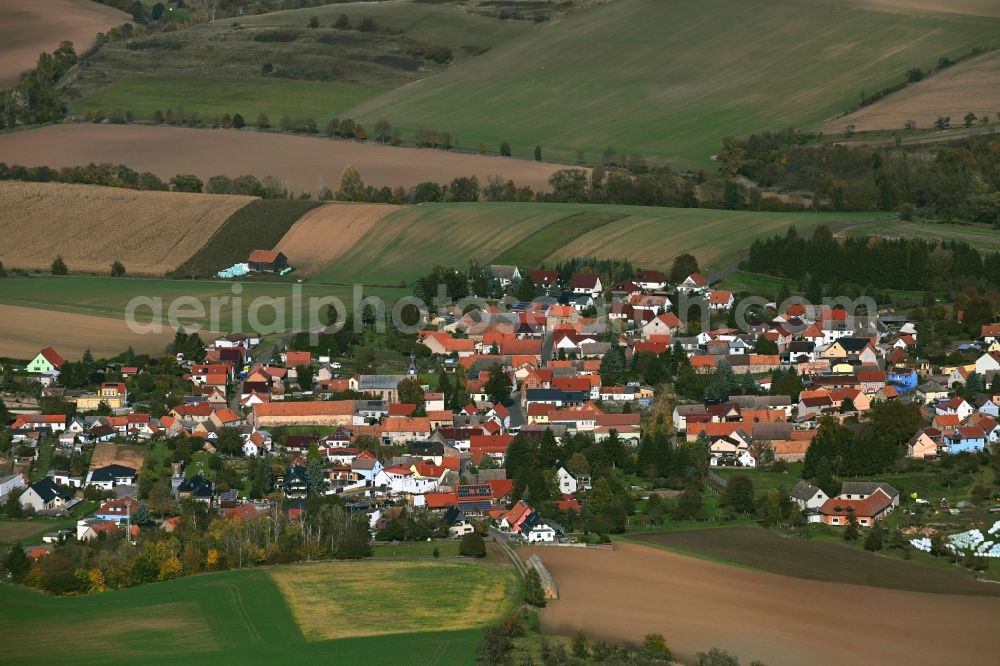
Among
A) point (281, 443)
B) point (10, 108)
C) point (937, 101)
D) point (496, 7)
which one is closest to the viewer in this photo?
point (281, 443)

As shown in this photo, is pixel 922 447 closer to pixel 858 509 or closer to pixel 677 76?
pixel 858 509

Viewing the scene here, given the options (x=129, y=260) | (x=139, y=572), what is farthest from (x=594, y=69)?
(x=139, y=572)

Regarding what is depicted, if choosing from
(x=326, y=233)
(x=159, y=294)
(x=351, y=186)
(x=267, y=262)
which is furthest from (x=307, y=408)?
(x=351, y=186)

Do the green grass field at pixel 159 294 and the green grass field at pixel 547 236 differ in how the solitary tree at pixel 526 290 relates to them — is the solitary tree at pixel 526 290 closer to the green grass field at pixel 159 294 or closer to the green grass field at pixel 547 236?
the green grass field at pixel 159 294

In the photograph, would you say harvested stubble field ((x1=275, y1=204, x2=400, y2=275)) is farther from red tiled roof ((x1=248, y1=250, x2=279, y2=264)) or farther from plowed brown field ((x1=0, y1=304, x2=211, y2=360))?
plowed brown field ((x1=0, y1=304, x2=211, y2=360))

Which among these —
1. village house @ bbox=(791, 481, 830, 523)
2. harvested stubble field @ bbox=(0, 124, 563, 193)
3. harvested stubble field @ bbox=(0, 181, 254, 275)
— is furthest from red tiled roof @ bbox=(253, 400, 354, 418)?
harvested stubble field @ bbox=(0, 124, 563, 193)

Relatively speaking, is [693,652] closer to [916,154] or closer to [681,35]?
[916,154]
